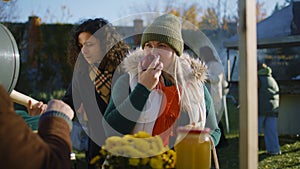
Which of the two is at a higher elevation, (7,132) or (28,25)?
(28,25)

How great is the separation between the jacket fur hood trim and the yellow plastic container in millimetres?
343

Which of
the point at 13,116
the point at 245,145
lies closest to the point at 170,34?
the point at 245,145

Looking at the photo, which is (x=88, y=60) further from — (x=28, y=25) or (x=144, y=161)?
(x=28, y=25)

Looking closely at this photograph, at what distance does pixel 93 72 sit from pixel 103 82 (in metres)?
0.09

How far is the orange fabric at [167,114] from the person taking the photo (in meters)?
1.48

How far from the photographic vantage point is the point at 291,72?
8.12m

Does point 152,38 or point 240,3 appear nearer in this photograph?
point 240,3

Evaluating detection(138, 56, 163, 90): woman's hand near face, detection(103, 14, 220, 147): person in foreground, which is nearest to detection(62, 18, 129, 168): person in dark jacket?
detection(103, 14, 220, 147): person in foreground

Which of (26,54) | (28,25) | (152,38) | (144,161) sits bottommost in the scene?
(144,161)

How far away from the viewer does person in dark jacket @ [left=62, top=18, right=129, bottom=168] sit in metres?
1.99

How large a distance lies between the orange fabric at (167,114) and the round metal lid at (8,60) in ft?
1.80

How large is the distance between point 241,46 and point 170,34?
0.36 m

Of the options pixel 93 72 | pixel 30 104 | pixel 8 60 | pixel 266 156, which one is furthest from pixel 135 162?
pixel 266 156

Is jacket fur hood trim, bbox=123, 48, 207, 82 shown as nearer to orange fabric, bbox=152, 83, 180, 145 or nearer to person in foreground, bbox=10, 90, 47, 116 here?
orange fabric, bbox=152, 83, 180, 145
